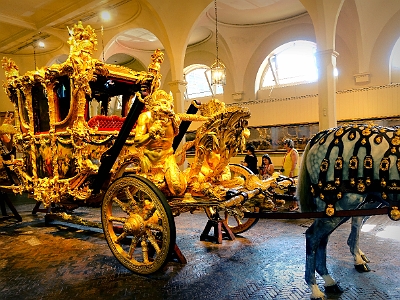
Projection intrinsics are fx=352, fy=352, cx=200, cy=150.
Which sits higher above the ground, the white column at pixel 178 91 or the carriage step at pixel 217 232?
the white column at pixel 178 91

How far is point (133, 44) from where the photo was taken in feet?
49.7

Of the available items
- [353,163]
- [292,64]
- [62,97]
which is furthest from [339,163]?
[292,64]

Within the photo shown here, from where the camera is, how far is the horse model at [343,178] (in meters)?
2.54

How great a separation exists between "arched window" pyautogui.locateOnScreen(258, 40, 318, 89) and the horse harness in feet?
31.0

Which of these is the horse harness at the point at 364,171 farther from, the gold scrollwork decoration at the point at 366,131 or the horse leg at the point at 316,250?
the horse leg at the point at 316,250

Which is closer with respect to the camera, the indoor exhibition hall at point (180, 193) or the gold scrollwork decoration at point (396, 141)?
the gold scrollwork decoration at point (396, 141)

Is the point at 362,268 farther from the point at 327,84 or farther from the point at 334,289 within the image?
the point at 327,84

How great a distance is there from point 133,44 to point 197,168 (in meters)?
12.6

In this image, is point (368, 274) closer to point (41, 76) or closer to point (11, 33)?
point (41, 76)

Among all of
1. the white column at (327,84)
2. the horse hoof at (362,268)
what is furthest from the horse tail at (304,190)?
the white column at (327,84)

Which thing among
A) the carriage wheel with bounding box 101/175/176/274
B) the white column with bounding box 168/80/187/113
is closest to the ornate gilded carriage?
the carriage wheel with bounding box 101/175/176/274

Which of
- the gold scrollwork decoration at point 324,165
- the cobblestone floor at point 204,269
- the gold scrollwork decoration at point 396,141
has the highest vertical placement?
the gold scrollwork decoration at point 396,141

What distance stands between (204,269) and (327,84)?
5.12m

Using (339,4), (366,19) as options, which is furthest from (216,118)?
(366,19)
